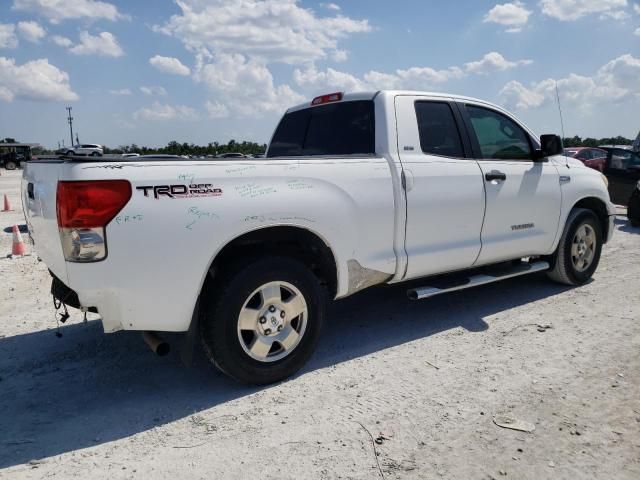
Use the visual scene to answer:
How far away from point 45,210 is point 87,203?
51 cm

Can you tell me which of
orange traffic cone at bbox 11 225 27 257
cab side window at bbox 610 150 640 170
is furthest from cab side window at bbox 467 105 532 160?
cab side window at bbox 610 150 640 170

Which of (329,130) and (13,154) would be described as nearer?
(329,130)

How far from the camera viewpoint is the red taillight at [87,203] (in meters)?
2.71

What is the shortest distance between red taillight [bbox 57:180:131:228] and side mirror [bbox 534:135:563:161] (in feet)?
13.4

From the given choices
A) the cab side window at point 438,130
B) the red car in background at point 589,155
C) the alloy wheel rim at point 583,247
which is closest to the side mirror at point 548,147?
the alloy wheel rim at point 583,247

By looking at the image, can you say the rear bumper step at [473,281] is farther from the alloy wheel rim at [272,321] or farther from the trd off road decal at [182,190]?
the trd off road decal at [182,190]

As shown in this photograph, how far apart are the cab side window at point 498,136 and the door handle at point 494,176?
18 centimetres

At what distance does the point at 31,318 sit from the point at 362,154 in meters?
3.52

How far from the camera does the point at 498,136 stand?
4922 mm

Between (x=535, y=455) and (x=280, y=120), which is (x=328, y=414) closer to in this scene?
(x=535, y=455)

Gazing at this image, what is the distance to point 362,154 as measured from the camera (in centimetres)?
399

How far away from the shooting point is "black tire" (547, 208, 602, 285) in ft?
17.9

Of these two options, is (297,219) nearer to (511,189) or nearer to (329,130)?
(329,130)

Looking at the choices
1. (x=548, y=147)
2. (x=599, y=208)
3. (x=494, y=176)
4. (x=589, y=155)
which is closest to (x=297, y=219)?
(x=494, y=176)
